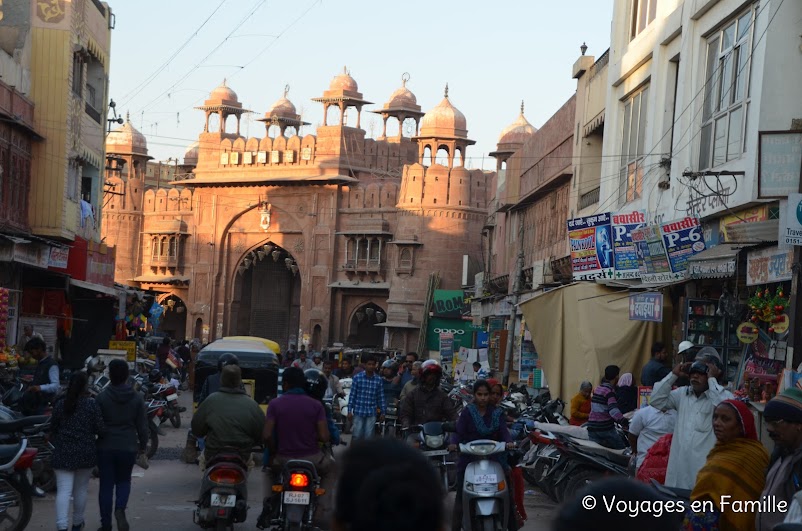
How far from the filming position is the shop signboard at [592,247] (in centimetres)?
1407

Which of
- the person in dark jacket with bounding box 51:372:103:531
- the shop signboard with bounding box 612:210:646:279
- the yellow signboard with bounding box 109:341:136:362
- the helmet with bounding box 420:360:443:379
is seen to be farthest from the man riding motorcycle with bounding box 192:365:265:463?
the yellow signboard with bounding box 109:341:136:362

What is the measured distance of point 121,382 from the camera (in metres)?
7.52

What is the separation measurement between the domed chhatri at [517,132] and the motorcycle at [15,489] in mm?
31297

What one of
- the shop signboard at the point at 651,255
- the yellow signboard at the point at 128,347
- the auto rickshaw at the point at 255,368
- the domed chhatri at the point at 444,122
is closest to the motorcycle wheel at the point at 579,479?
the shop signboard at the point at 651,255

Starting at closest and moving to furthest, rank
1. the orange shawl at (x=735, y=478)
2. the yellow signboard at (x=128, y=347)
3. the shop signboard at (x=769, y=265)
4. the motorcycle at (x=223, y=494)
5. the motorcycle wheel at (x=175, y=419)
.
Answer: the orange shawl at (x=735, y=478) < the motorcycle at (x=223, y=494) < the shop signboard at (x=769, y=265) < the motorcycle wheel at (x=175, y=419) < the yellow signboard at (x=128, y=347)

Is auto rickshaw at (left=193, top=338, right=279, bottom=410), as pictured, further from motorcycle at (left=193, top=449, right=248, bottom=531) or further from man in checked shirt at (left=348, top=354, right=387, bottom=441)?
motorcycle at (left=193, top=449, right=248, bottom=531)

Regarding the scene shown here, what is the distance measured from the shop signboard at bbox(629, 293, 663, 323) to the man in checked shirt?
8.66ft

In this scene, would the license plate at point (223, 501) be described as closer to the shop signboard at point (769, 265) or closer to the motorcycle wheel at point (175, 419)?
the shop signboard at point (769, 265)

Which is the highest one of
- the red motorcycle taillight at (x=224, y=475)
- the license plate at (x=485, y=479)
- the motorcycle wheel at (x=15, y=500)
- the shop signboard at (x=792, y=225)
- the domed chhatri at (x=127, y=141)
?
the domed chhatri at (x=127, y=141)

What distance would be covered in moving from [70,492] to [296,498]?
1459 mm

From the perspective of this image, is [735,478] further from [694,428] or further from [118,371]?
[118,371]

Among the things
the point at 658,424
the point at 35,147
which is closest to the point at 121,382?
the point at 658,424

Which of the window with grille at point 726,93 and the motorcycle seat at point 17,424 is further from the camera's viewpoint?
the window with grille at point 726,93

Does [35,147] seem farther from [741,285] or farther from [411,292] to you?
[411,292]
